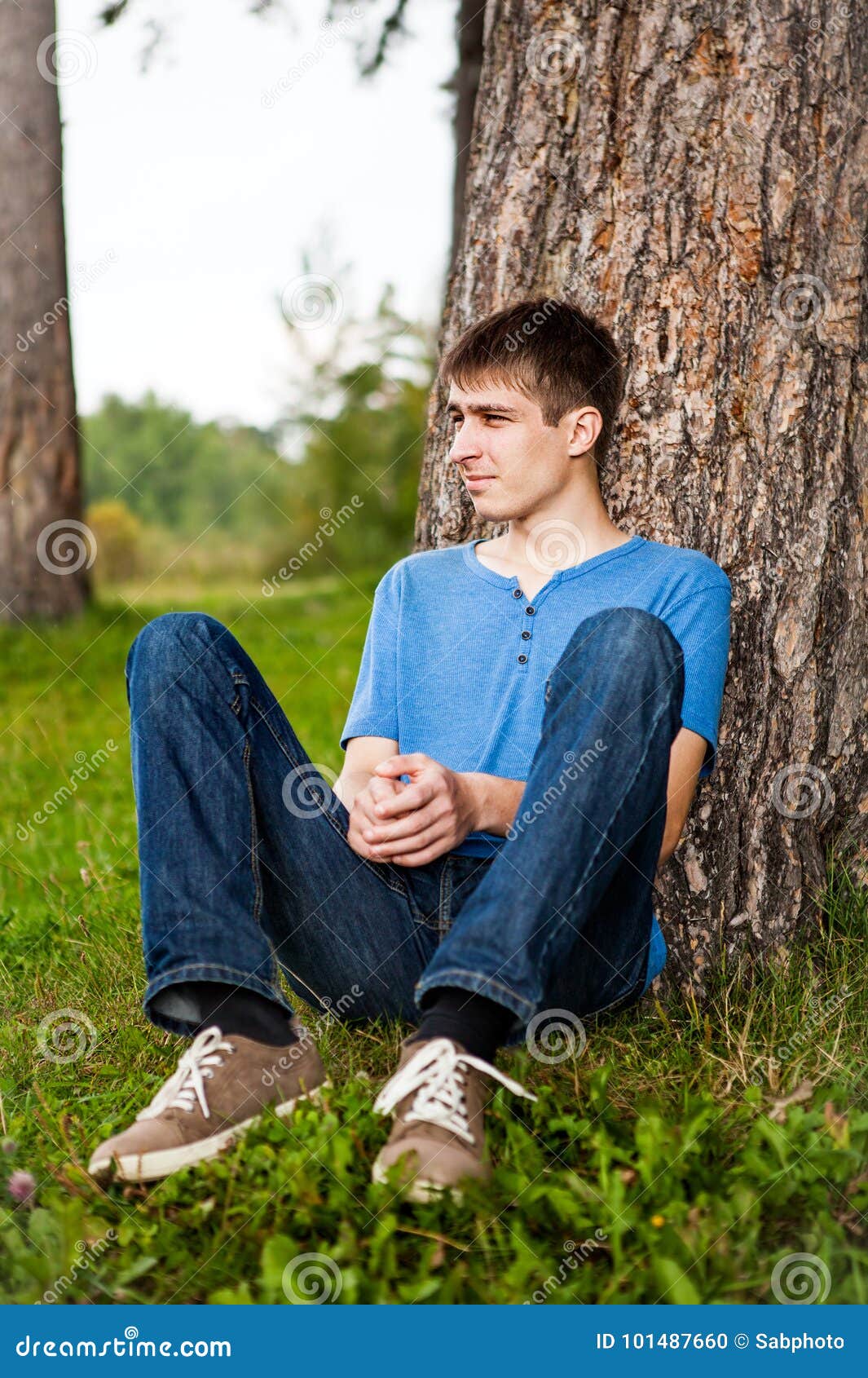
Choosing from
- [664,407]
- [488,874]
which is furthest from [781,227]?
[488,874]

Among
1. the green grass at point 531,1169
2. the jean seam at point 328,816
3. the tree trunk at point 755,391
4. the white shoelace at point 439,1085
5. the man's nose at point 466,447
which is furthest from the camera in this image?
the tree trunk at point 755,391

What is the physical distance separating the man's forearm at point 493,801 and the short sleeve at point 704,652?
322 millimetres

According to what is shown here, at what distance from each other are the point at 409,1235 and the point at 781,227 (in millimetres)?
2103

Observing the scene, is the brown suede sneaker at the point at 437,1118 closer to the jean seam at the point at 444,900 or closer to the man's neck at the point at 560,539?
the jean seam at the point at 444,900

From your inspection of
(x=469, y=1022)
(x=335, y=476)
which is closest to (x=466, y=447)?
(x=469, y=1022)

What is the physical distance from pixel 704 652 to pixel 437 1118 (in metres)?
0.98

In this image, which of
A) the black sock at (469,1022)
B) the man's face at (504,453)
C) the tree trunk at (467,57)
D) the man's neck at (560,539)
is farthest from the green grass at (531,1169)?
the tree trunk at (467,57)

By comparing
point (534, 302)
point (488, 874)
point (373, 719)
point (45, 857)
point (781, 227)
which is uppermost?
point (781, 227)

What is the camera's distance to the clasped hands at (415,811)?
1.95 meters

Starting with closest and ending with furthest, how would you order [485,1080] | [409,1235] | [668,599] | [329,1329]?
[329,1329] → [409,1235] → [485,1080] → [668,599]

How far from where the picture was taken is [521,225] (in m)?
2.73

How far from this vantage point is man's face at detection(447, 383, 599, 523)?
236 cm

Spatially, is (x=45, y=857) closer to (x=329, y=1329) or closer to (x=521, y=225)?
(x=521, y=225)

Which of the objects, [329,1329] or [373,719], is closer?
[329,1329]
